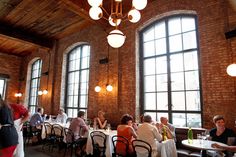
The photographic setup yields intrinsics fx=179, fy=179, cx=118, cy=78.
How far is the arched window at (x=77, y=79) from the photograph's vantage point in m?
7.50

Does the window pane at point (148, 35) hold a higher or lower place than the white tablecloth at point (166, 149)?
higher

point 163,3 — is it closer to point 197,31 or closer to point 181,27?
point 181,27

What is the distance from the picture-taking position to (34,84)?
10.3 metres

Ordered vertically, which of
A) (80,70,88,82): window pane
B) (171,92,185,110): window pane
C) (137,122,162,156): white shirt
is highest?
(80,70,88,82): window pane

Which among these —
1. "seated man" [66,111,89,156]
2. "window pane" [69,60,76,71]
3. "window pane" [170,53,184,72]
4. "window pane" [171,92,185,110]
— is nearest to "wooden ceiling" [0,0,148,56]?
"window pane" [69,60,76,71]

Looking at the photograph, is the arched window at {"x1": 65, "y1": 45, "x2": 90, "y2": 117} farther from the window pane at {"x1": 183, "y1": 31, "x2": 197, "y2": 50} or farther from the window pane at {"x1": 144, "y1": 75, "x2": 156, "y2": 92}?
the window pane at {"x1": 183, "y1": 31, "x2": 197, "y2": 50}

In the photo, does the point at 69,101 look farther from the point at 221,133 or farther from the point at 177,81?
the point at 221,133

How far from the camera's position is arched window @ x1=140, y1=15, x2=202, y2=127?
185 inches

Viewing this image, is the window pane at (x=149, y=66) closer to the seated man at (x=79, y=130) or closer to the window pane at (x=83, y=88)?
the seated man at (x=79, y=130)

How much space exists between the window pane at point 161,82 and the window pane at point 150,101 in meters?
0.27

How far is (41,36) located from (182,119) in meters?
7.10

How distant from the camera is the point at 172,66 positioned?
5164 mm

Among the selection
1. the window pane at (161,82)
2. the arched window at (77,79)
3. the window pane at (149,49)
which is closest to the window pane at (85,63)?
the arched window at (77,79)

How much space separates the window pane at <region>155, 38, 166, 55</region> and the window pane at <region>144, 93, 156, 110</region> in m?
1.30
